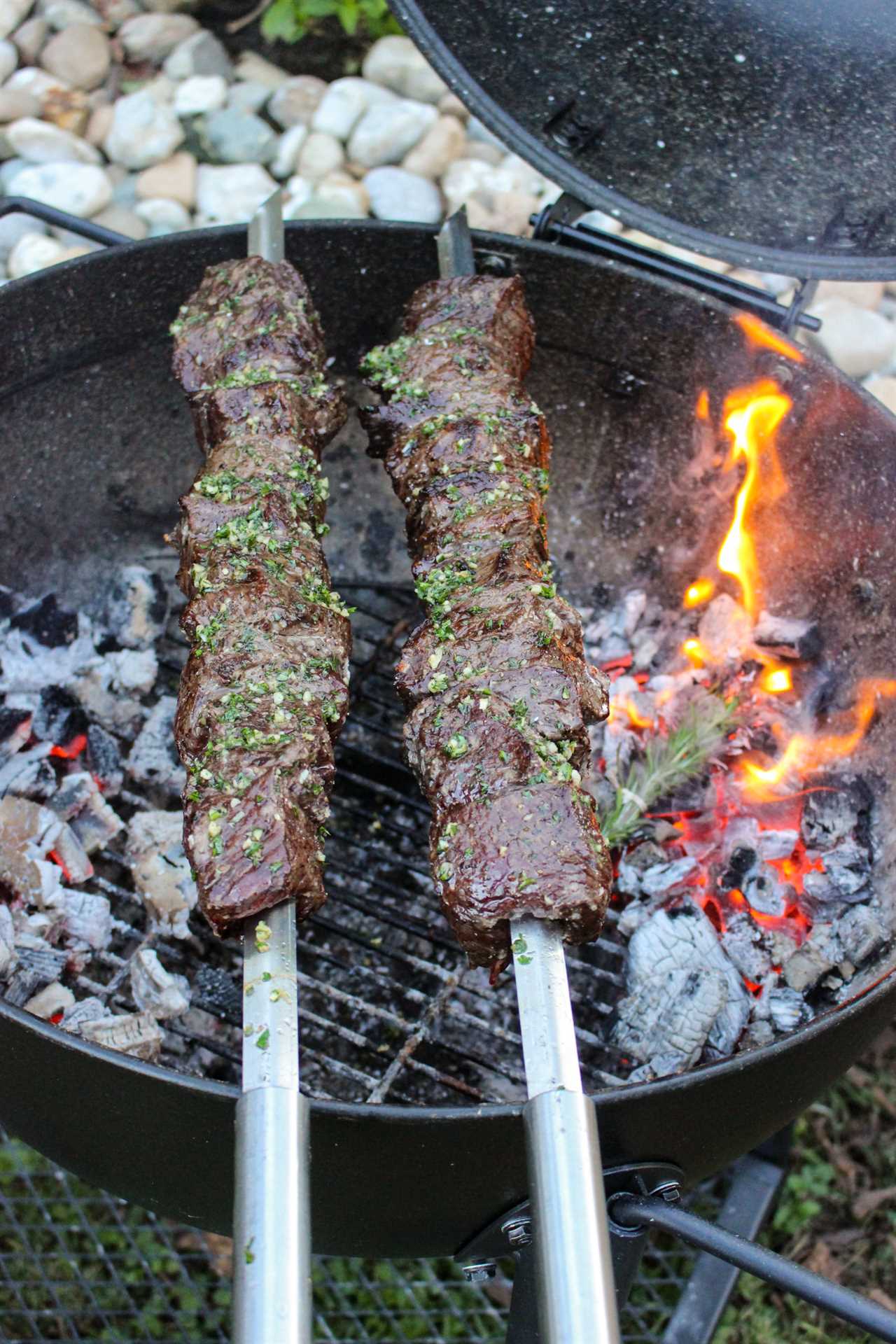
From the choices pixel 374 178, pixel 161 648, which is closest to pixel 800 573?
pixel 161 648

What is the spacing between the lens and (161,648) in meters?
3.47

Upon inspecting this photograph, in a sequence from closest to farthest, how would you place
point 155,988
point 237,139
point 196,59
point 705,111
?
point 155,988, point 705,111, point 237,139, point 196,59

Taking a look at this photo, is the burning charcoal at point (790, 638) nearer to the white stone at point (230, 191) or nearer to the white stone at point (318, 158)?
the white stone at point (230, 191)

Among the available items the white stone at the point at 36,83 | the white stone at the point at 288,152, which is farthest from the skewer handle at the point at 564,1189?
Answer: the white stone at the point at 36,83

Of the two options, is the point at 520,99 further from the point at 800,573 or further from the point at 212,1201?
the point at 212,1201

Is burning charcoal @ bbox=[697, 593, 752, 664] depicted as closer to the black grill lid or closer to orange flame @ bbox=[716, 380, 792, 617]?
orange flame @ bbox=[716, 380, 792, 617]

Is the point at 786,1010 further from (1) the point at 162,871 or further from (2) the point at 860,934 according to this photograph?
(1) the point at 162,871

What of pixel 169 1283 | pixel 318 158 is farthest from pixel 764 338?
pixel 318 158

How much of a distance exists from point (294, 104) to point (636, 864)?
4.36 meters

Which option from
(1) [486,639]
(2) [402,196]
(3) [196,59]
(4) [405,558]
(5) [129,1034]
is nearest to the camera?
(1) [486,639]

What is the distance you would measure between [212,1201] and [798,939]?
1.48 m

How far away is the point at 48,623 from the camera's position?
334cm

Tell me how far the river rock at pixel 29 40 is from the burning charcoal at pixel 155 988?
4856 millimetres

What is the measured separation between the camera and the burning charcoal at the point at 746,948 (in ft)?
9.35
